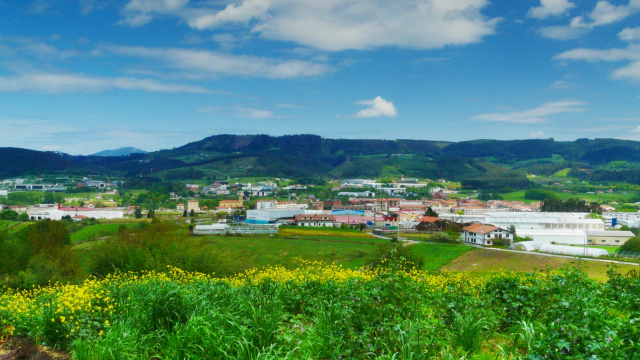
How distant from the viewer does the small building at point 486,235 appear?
51.5 metres

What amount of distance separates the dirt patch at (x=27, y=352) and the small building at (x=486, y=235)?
50.8m

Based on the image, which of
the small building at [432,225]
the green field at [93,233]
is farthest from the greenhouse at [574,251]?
the green field at [93,233]

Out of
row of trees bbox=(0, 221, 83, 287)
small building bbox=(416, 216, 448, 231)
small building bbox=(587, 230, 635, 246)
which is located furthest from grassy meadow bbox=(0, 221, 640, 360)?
small building bbox=(416, 216, 448, 231)

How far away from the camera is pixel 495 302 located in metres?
7.09

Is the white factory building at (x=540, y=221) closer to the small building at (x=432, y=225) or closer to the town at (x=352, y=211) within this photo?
the town at (x=352, y=211)

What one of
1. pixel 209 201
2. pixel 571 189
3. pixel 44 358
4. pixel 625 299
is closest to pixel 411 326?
pixel 625 299

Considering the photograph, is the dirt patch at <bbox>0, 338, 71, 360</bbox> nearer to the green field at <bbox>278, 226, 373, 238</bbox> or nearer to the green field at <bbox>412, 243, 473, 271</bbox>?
the green field at <bbox>412, 243, 473, 271</bbox>

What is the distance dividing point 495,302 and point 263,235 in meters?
55.1

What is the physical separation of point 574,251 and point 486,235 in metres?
15.0

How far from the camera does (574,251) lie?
1446 inches

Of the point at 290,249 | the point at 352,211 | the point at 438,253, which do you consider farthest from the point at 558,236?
the point at 352,211

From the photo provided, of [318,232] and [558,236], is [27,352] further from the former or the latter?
[318,232]

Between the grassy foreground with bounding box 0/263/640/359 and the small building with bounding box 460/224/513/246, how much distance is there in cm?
4676

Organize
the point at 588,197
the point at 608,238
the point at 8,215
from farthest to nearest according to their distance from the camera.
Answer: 1. the point at 588,197
2. the point at 8,215
3. the point at 608,238
